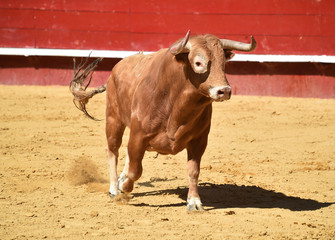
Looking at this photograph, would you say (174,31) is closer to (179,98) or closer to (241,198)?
Result: (241,198)

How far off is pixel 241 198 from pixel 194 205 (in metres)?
0.55

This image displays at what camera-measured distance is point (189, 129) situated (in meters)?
4.10

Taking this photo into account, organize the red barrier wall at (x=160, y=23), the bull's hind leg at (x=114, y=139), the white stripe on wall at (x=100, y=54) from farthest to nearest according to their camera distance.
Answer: the red barrier wall at (x=160, y=23)
the white stripe on wall at (x=100, y=54)
the bull's hind leg at (x=114, y=139)

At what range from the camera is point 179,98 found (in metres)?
4.03

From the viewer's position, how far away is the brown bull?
379cm

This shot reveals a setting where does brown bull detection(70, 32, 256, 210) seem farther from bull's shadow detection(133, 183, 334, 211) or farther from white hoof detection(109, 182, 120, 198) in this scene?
bull's shadow detection(133, 183, 334, 211)

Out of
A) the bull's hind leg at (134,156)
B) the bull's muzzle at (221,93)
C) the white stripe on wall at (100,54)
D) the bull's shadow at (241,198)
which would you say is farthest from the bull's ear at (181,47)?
the white stripe on wall at (100,54)

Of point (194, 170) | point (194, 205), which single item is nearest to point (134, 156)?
point (194, 170)

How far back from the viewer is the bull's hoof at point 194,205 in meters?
4.12

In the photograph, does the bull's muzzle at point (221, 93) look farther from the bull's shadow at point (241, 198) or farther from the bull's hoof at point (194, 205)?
the bull's shadow at point (241, 198)

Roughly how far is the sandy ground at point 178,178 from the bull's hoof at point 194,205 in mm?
66

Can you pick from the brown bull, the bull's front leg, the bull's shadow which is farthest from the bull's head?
the bull's shadow

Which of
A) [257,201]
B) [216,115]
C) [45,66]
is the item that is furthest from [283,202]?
[45,66]

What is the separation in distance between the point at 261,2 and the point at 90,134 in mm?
3466
